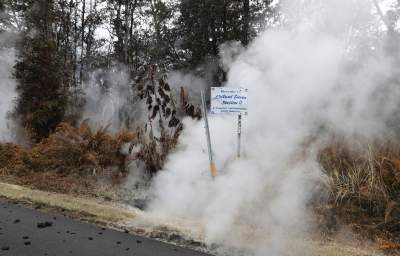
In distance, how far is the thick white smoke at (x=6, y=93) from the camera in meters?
13.9

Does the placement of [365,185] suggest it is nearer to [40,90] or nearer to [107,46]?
[40,90]

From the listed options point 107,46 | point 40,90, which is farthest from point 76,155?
point 107,46

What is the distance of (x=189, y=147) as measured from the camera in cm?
830

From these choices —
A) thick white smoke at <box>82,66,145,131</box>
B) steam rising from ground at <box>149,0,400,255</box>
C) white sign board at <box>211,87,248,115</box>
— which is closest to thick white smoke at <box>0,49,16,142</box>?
thick white smoke at <box>82,66,145,131</box>

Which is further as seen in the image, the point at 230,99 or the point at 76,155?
the point at 76,155

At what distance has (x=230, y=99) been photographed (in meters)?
7.35

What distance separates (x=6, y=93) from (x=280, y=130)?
1328 cm

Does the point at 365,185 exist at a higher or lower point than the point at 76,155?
higher

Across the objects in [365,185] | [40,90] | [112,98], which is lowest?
[365,185]

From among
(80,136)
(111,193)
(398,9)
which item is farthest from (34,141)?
(398,9)

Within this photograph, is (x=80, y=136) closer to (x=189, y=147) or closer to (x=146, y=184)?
(x=146, y=184)

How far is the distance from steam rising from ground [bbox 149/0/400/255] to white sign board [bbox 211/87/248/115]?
27.6 inches

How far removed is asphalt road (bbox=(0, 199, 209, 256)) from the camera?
4.53 metres

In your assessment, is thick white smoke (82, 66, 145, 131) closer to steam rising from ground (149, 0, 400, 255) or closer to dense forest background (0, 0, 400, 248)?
dense forest background (0, 0, 400, 248)
